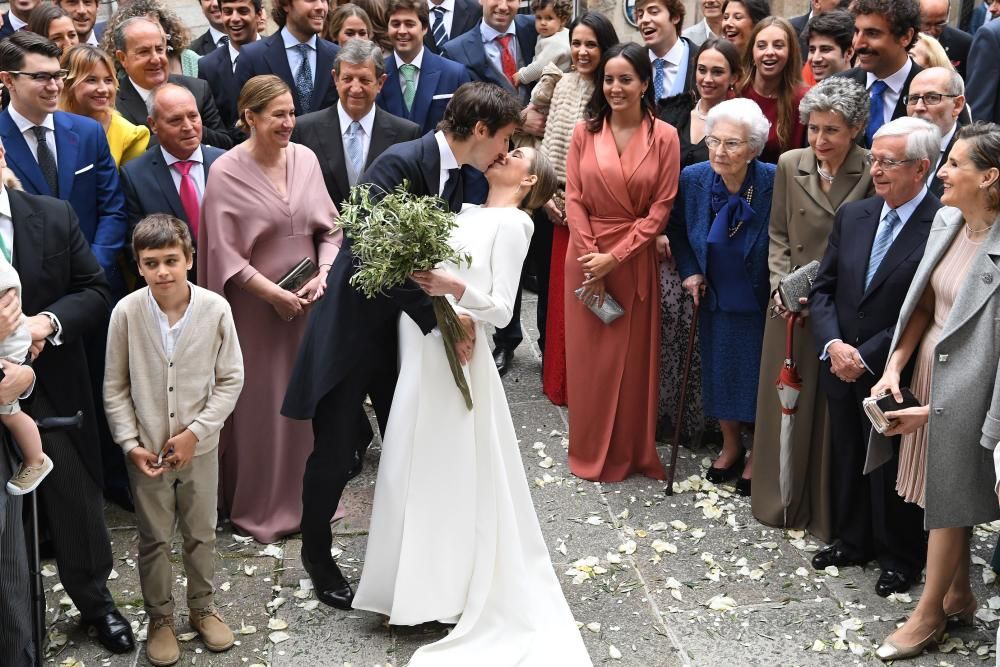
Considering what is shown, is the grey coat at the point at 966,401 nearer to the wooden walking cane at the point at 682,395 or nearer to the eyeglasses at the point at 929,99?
the eyeglasses at the point at 929,99

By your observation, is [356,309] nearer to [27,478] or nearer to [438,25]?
[27,478]

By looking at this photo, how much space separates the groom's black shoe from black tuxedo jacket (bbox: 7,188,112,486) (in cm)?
108

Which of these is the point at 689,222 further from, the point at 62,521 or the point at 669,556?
the point at 62,521

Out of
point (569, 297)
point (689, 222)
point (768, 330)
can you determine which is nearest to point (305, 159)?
point (569, 297)

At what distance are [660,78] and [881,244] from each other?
9.34 ft

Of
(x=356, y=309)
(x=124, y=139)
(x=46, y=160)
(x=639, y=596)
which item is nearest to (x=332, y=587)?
(x=356, y=309)

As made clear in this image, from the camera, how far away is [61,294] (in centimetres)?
488

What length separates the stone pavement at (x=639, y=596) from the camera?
4.93 metres

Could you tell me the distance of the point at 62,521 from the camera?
15.8 ft

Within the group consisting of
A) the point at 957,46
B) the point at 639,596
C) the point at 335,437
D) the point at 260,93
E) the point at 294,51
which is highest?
the point at 957,46

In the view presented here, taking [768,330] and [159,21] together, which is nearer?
[768,330]

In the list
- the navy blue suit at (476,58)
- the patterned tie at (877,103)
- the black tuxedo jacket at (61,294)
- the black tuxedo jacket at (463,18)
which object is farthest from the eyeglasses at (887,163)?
the black tuxedo jacket at (463,18)

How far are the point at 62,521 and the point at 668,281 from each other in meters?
3.70

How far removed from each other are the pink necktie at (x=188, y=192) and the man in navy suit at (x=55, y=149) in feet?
1.05
